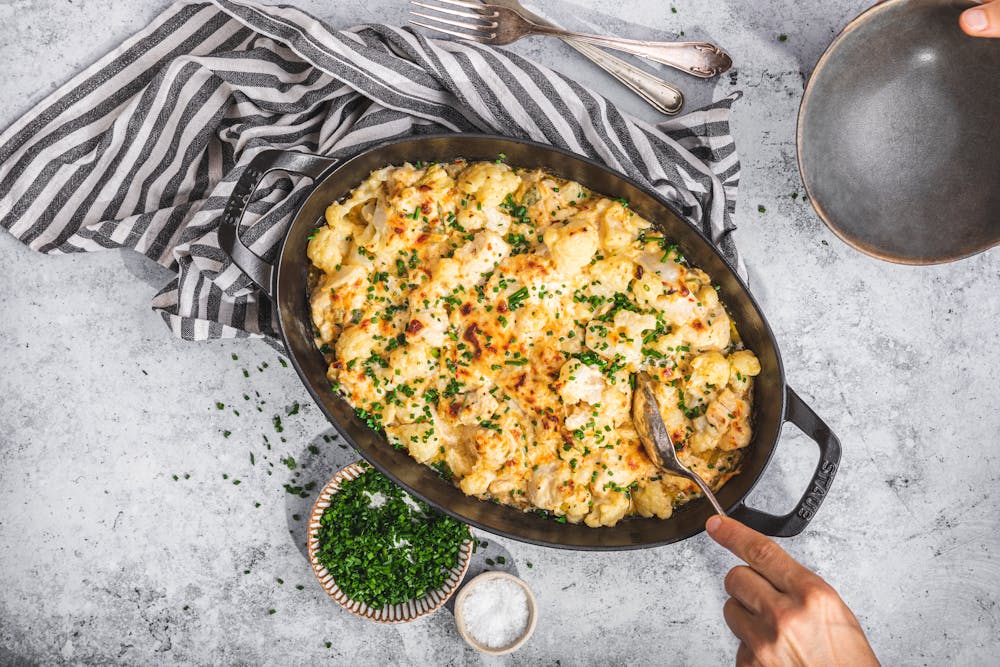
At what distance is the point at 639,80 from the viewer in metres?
3.62

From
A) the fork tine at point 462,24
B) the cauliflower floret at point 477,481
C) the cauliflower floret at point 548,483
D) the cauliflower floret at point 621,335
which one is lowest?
the cauliflower floret at point 477,481

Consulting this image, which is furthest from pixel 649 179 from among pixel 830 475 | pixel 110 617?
pixel 110 617

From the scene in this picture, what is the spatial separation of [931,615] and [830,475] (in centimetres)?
162

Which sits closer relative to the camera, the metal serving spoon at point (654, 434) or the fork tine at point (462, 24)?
the metal serving spoon at point (654, 434)

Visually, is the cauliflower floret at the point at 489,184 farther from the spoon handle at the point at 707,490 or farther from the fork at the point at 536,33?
the spoon handle at the point at 707,490

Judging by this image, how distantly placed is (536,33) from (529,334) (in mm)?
1522

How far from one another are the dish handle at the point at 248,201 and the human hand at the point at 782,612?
91.5 inches

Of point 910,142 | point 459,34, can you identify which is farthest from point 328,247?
point 910,142

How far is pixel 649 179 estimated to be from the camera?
3418 mm

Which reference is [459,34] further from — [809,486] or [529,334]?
[809,486]

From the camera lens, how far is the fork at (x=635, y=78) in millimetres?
3580

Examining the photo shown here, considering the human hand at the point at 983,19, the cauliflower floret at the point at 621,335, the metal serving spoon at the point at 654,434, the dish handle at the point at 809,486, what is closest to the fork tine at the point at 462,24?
the cauliflower floret at the point at 621,335

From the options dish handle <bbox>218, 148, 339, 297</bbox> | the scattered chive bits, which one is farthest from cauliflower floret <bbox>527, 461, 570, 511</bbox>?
dish handle <bbox>218, 148, 339, 297</bbox>

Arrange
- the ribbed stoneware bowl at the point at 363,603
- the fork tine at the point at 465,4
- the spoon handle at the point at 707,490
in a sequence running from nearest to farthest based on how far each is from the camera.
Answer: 1. the spoon handle at the point at 707,490
2. the fork tine at the point at 465,4
3. the ribbed stoneware bowl at the point at 363,603
